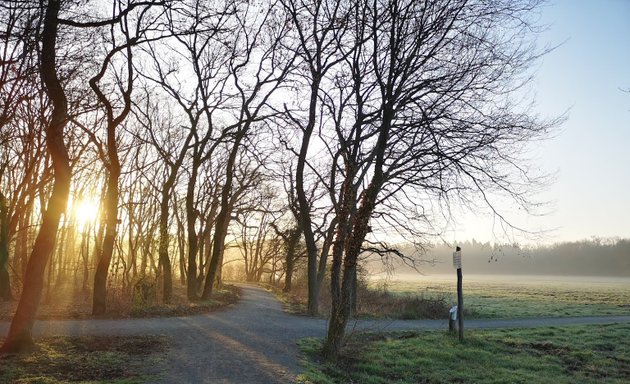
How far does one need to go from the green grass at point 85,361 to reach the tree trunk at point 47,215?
1.64 feet

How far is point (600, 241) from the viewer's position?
111125mm

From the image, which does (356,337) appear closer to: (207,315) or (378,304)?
(207,315)

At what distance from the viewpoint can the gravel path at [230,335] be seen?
28.2ft

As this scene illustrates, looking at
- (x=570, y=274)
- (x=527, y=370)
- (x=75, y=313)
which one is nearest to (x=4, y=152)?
(x=75, y=313)

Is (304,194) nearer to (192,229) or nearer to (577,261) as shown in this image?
(192,229)

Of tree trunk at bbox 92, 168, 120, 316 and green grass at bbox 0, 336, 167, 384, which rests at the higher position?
tree trunk at bbox 92, 168, 120, 316

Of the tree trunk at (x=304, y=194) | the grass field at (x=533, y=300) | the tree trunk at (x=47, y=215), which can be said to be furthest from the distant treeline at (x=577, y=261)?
the tree trunk at (x=47, y=215)

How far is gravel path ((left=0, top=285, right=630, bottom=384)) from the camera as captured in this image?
28.2 feet

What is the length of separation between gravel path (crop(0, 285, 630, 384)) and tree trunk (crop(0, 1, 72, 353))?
8.57 ft

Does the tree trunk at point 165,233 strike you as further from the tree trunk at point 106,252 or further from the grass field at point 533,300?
the grass field at point 533,300

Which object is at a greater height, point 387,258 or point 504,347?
point 387,258

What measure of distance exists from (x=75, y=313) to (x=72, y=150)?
24.6 ft

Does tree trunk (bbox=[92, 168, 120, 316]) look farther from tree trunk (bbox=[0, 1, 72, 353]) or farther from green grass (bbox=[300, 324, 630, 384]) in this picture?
green grass (bbox=[300, 324, 630, 384])

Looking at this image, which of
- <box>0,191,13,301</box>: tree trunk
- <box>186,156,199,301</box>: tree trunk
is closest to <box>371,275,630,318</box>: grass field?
<box>186,156,199,301</box>: tree trunk
